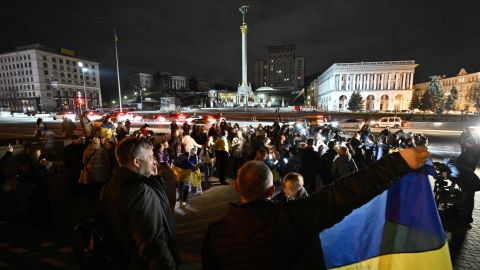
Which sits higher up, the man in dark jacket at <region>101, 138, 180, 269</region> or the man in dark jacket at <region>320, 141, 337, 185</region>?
the man in dark jacket at <region>101, 138, 180, 269</region>

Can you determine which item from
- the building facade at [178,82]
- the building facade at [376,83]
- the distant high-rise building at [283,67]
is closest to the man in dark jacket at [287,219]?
the building facade at [376,83]

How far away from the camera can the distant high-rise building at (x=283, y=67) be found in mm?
177750

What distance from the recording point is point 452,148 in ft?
55.4

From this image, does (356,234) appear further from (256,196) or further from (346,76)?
(346,76)

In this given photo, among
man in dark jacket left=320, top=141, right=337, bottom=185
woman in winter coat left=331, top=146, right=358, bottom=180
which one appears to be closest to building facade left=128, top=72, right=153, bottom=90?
man in dark jacket left=320, top=141, right=337, bottom=185

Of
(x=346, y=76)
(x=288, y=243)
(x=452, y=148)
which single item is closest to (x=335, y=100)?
(x=346, y=76)

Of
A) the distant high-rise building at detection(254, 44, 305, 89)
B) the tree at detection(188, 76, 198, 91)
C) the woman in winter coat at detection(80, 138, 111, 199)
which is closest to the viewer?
the woman in winter coat at detection(80, 138, 111, 199)

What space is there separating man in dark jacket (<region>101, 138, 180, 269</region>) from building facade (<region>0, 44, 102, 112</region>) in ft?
324

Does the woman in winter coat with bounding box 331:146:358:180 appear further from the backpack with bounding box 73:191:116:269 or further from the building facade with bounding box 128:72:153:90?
the building facade with bounding box 128:72:153:90

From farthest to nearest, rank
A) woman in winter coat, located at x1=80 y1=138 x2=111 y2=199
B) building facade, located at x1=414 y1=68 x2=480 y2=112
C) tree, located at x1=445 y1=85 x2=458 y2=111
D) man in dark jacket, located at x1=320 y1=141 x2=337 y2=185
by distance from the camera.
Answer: building facade, located at x1=414 y1=68 x2=480 y2=112 < tree, located at x1=445 y1=85 x2=458 y2=111 < man in dark jacket, located at x1=320 y1=141 x2=337 y2=185 < woman in winter coat, located at x1=80 y1=138 x2=111 y2=199

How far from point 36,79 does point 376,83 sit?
12203 centimetres

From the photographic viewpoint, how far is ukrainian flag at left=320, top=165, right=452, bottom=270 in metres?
1.91

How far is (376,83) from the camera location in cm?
10088

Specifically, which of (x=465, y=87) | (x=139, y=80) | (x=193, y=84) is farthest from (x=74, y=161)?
(x=193, y=84)
